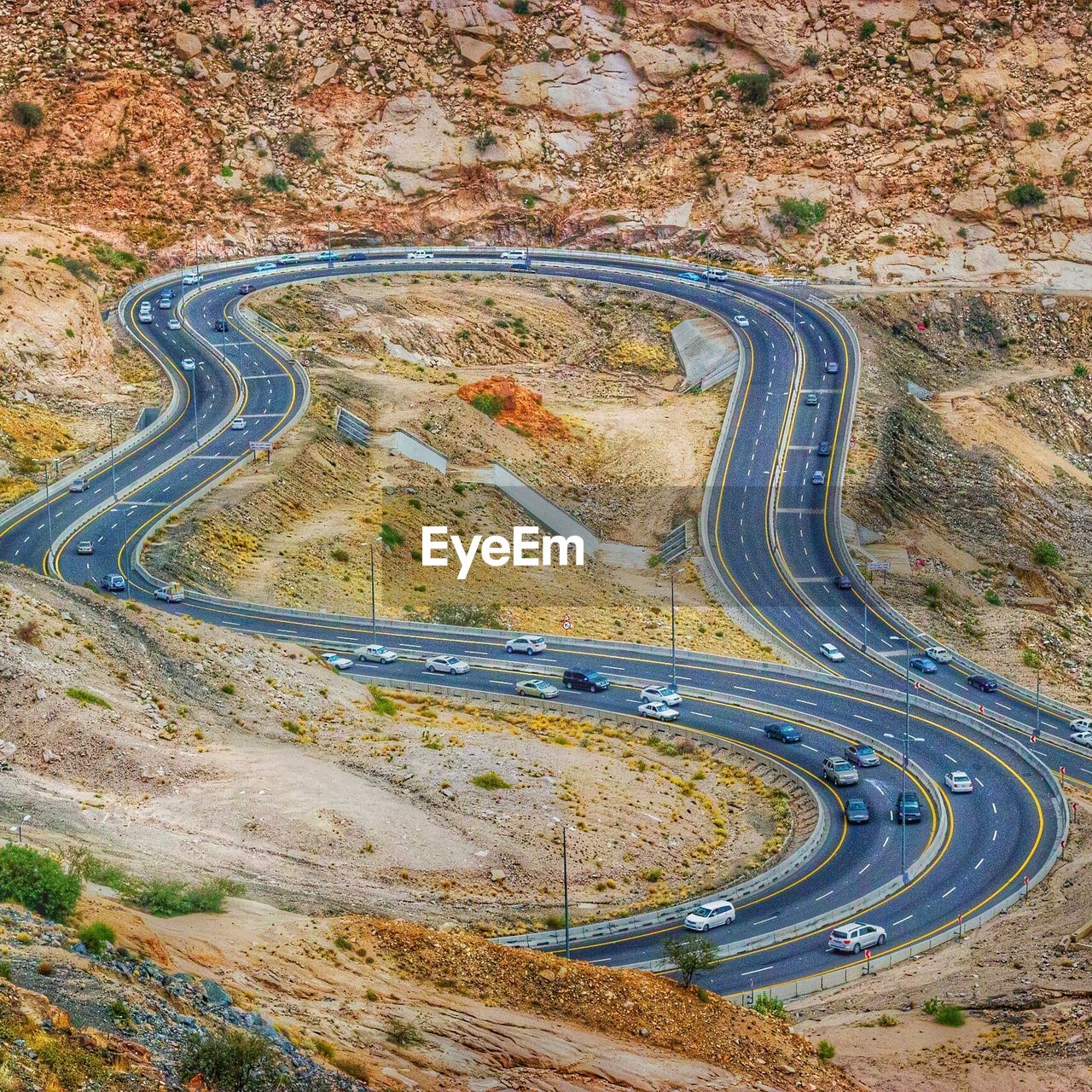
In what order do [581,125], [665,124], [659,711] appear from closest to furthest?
[659,711]
[665,124]
[581,125]

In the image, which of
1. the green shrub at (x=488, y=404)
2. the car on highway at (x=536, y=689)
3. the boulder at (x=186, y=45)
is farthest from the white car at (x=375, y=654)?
the boulder at (x=186, y=45)

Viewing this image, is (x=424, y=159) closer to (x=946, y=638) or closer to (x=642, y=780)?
(x=946, y=638)

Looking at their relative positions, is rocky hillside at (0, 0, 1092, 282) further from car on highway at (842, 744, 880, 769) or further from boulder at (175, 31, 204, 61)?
car on highway at (842, 744, 880, 769)

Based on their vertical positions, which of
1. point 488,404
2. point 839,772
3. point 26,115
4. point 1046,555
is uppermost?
point 26,115

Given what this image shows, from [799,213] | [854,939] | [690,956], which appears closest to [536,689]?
[854,939]

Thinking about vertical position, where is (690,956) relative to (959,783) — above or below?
below

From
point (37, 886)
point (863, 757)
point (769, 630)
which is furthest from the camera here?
point (769, 630)

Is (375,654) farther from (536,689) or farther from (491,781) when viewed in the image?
(491,781)
